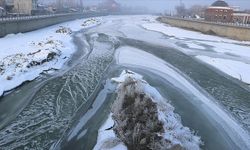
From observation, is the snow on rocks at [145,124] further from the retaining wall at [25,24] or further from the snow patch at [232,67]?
the retaining wall at [25,24]

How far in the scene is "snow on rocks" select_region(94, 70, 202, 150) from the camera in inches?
507

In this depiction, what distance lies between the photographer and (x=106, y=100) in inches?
783

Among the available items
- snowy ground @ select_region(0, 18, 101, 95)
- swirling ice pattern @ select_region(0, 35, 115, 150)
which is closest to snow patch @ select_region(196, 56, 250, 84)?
swirling ice pattern @ select_region(0, 35, 115, 150)

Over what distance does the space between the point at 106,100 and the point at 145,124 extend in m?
7.02

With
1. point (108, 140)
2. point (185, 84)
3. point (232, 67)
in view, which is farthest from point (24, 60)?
point (232, 67)

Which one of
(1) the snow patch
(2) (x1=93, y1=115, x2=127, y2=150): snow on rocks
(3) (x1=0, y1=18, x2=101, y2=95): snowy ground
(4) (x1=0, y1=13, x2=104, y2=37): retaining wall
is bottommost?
(2) (x1=93, y1=115, x2=127, y2=150): snow on rocks

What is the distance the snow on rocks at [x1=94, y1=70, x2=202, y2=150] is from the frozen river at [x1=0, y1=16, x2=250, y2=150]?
163cm

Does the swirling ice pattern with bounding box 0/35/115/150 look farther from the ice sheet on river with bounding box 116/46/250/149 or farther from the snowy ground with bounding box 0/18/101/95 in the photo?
the ice sheet on river with bounding box 116/46/250/149

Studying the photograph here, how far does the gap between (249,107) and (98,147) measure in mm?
11251

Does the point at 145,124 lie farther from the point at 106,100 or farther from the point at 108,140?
the point at 106,100

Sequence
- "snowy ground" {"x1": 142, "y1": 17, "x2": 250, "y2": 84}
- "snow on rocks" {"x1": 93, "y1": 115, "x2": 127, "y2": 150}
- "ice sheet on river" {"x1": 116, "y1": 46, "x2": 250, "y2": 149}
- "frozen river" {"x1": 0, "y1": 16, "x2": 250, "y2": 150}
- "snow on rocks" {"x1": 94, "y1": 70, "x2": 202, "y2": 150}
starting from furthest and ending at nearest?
"snowy ground" {"x1": 142, "y1": 17, "x2": 250, "y2": 84} → "ice sheet on river" {"x1": 116, "y1": 46, "x2": 250, "y2": 149} → "frozen river" {"x1": 0, "y1": 16, "x2": 250, "y2": 150} → "snow on rocks" {"x1": 93, "y1": 115, "x2": 127, "y2": 150} → "snow on rocks" {"x1": 94, "y1": 70, "x2": 202, "y2": 150}

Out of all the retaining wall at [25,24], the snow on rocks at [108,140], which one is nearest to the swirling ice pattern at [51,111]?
the snow on rocks at [108,140]

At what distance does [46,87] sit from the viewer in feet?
73.2

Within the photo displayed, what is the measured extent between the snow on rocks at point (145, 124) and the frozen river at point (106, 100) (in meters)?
1.63
